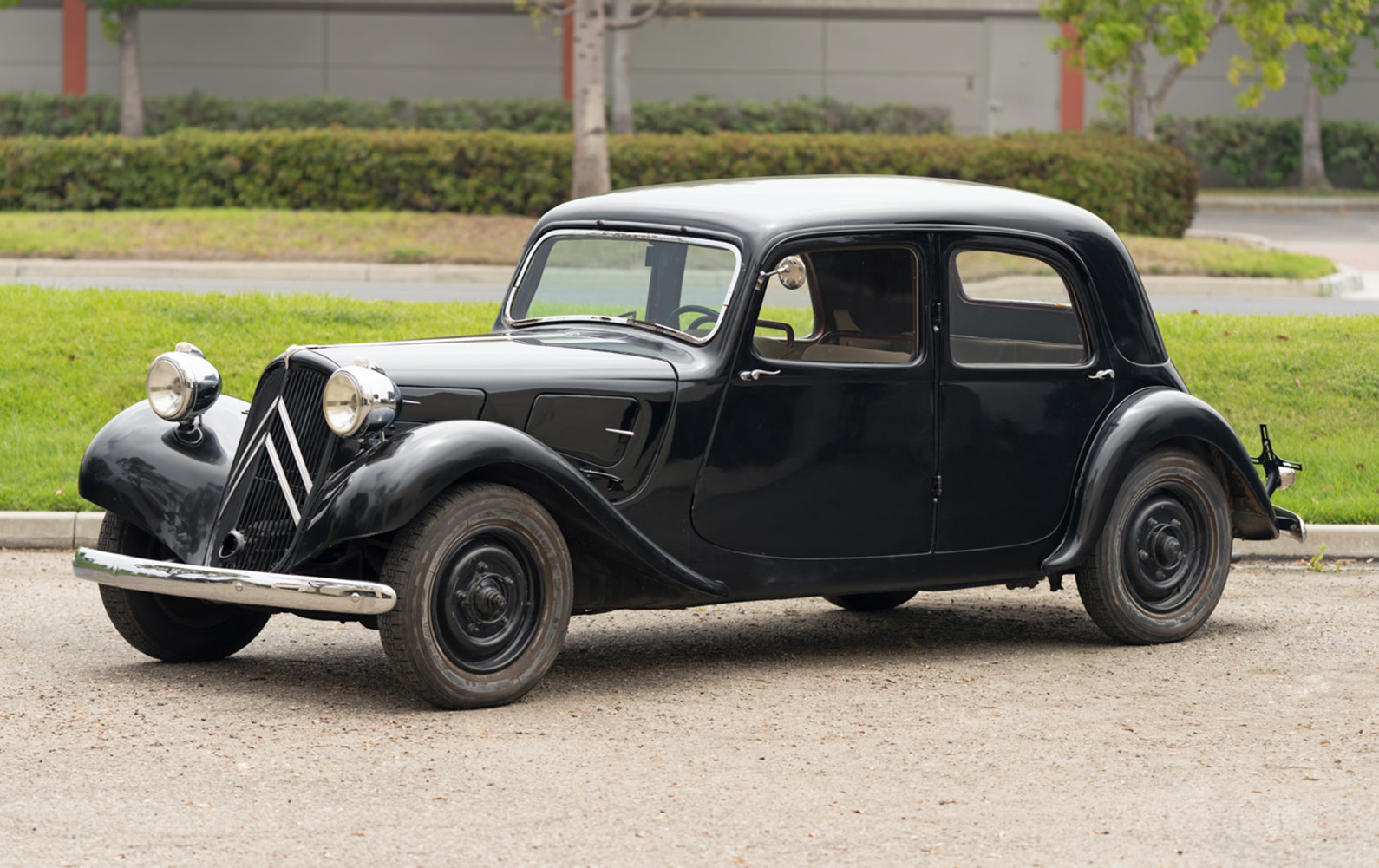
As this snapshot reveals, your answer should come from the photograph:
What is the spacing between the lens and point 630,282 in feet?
21.7

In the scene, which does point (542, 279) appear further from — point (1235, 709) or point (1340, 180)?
point (1340, 180)

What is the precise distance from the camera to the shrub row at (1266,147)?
37.3 m

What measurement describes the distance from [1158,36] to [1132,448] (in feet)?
64.0

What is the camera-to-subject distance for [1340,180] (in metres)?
38.1

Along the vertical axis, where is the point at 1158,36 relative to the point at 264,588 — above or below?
above

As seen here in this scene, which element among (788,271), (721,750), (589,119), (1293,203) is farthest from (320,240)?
(1293,203)

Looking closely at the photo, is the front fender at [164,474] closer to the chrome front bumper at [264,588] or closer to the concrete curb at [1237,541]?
the chrome front bumper at [264,588]

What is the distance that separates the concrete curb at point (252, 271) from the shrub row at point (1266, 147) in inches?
895

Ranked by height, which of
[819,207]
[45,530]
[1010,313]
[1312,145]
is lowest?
[45,530]

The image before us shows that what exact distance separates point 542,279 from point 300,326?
5196 millimetres

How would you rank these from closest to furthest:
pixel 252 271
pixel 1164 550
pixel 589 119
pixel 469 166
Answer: pixel 1164 550 < pixel 252 271 < pixel 589 119 < pixel 469 166

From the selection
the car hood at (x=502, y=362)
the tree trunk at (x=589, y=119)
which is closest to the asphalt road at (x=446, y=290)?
the tree trunk at (x=589, y=119)

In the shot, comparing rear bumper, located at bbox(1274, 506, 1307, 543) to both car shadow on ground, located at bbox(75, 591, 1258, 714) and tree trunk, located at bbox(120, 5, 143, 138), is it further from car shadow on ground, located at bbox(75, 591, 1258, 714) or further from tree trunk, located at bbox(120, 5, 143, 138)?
tree trunk, located at bbox(120, 5, 143, 138)

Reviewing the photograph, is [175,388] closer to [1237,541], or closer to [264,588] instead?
[264,588]
